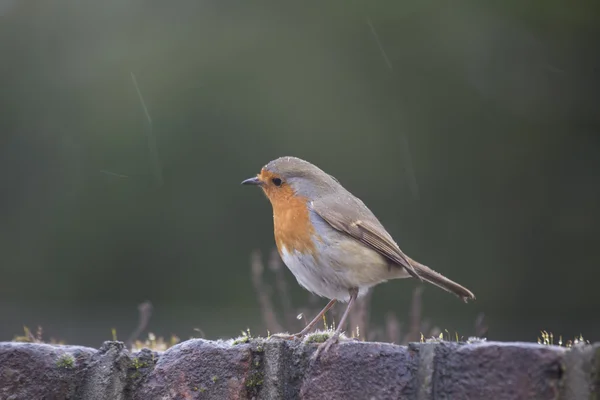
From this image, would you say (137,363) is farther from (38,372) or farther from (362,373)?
(362,373)

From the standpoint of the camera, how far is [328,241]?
3.16m

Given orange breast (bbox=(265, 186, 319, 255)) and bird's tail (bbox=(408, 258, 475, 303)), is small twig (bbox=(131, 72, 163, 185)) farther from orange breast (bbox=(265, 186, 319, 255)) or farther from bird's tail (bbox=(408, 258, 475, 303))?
bird's tail (bbox=(408, 258, 475, 303))

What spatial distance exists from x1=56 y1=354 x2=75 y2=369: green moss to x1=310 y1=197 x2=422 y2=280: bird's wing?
121 cm

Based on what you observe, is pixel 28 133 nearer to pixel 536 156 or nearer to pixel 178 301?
pixel 178 301

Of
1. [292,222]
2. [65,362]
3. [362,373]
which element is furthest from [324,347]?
[292,222]

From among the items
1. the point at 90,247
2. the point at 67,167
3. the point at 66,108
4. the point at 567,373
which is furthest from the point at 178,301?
the point at 567,373

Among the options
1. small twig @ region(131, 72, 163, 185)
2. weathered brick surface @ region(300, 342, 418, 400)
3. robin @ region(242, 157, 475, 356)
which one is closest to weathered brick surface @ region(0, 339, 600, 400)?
weathered brick surface @ region(300, 342, 418, 400)

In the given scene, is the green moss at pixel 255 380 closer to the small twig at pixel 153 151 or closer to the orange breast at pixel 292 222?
the orange breast at pixel 292 222

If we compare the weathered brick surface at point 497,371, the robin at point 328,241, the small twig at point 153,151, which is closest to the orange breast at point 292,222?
the robin at point 328,241

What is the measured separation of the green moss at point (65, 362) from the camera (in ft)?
7.89

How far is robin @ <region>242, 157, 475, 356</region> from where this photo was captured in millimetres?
3143

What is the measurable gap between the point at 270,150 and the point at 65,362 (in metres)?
7.82

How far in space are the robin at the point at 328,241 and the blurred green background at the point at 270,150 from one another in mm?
5601

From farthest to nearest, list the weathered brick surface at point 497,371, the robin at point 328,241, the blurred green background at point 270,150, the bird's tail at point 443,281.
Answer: the blurred green background at point 270,150 → the bird's tail at point 443,281 → the robin at point 328,241 → the weathered brick surface at point 497,371
